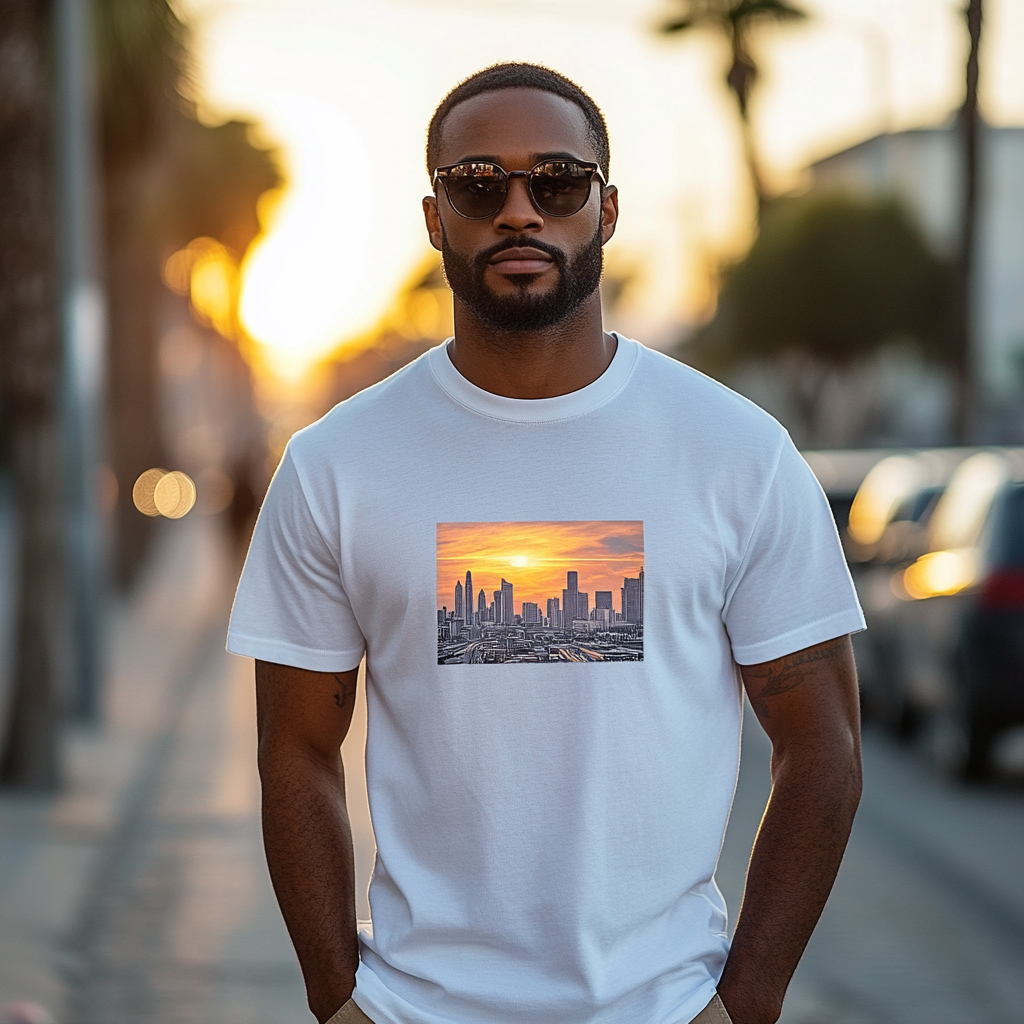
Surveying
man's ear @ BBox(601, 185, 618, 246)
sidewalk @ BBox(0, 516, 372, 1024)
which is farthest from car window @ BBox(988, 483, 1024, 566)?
man's ear @ BBox(601, 185, 618, 246)

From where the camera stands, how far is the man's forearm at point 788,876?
104 inches

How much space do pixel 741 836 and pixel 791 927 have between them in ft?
21.4

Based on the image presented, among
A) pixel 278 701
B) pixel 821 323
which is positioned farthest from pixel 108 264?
pixel 821 323

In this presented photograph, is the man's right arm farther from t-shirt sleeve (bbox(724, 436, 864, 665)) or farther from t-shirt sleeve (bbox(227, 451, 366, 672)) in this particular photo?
t-shirt sleeve (bbox(724, 436, 864, 665))

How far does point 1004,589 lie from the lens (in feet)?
33.1

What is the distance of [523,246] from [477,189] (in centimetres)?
11

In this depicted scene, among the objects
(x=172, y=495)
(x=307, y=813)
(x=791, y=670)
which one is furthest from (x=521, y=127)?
(x=172, y=495)

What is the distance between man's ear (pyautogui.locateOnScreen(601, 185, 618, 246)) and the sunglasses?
9 cm

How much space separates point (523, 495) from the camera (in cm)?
261

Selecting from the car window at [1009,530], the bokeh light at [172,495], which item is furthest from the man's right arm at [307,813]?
the bokeh light at [172,495]

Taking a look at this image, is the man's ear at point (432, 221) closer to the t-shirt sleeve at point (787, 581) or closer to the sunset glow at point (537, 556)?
the sunset glow at point (537, 556)

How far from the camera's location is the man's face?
2670 mm

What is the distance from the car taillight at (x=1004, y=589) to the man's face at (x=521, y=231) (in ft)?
25.4

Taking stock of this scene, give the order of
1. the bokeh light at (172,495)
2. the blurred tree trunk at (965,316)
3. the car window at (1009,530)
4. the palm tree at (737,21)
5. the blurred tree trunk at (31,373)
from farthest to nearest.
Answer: the bokeh light at (172,495)
the palm tree at (737,21)
the blurred tree trunk at (965,316)
the blurred tree trunk at (31,373)
the car window at (1009,530)
